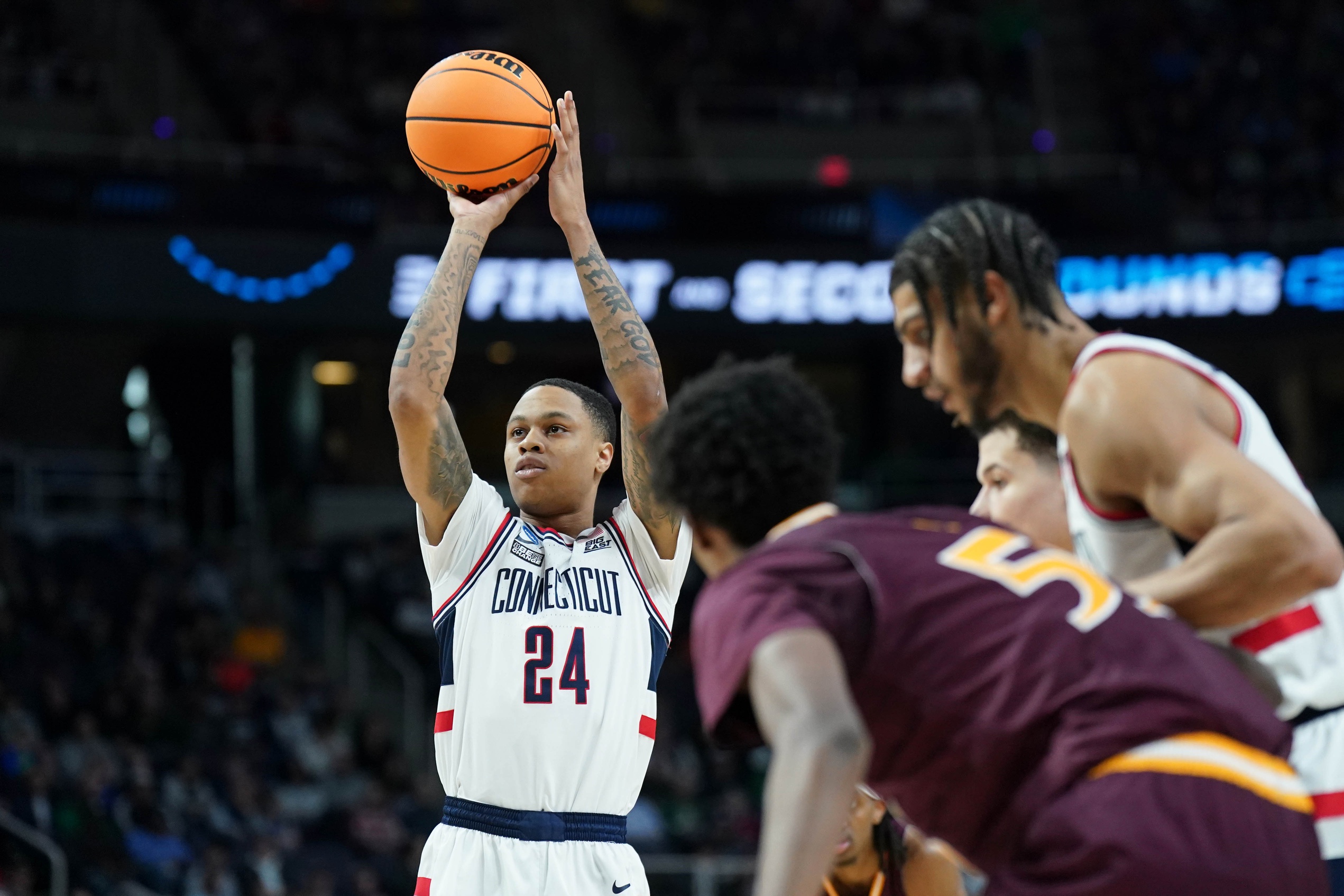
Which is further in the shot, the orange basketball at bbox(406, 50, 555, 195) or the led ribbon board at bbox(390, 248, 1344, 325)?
the led ribbon board at bbox(390, 248, 1344, 325)

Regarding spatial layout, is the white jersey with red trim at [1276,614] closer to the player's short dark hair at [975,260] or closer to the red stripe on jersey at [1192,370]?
the red stripe on jersey at [1192,370]


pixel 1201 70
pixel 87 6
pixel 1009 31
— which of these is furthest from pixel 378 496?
pixel 1201 70

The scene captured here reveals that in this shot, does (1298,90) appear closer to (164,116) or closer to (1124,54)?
(1124,54)

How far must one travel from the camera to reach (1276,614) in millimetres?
2730

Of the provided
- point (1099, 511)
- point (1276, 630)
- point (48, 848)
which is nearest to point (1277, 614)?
point (1276, 630)

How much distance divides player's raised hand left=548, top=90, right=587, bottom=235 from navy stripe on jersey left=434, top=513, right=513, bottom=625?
0.95 m

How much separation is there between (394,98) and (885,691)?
53.7ft

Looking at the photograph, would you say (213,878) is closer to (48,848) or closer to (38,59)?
(48,848)

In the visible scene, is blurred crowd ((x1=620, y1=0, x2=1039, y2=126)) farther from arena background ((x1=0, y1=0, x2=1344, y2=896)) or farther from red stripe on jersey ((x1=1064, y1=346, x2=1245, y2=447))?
red stripe on jersey ((x1=1064, y1=346, x2=1245, y2=447))

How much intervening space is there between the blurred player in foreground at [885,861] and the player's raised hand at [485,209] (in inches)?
78.5

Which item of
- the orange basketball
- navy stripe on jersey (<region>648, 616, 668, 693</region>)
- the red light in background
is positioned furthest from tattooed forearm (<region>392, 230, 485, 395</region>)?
the red light in background

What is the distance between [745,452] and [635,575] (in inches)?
87.9

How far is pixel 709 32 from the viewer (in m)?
20.0

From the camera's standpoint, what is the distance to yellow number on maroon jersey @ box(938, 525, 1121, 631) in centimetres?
230
